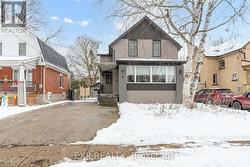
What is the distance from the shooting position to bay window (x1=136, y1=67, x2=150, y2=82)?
84.7 feet

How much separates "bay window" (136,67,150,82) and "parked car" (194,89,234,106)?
200 inches

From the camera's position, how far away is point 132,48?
28422 millimetres

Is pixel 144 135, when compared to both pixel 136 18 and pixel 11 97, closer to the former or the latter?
pixel 136 18

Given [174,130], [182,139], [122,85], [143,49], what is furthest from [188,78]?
[143,49]

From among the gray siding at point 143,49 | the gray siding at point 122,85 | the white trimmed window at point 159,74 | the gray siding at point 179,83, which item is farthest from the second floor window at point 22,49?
the gray siding at point 179,83

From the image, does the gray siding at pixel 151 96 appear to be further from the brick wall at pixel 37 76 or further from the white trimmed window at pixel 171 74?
the brick wall at pixel 37 76

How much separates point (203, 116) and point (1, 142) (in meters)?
8.48

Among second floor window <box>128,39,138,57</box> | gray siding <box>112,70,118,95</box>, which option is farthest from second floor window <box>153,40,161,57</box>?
gray siding <box>112,70,118,95</box>

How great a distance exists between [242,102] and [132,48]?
1036 cm

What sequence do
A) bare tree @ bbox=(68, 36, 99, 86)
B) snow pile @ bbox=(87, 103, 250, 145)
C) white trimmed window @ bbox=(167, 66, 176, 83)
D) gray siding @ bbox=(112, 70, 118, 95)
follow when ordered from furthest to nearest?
bare tree @ bbox=(68, 36, 99, 86)
gray siding @ bbox=(112, 70, 118, 95)
white trimmed window @ bbox=(167, 66, 176, 83)
snow pile @ bbox=(87, 103, 250, 145)

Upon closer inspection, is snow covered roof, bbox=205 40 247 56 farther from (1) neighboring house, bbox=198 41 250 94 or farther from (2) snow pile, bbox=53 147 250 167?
(2) snow pile, bbox=53 147 250 167

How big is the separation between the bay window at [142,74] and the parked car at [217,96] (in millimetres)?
5071

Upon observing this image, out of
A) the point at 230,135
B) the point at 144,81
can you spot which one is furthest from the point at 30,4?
the point at 230,135

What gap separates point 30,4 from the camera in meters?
47.1
